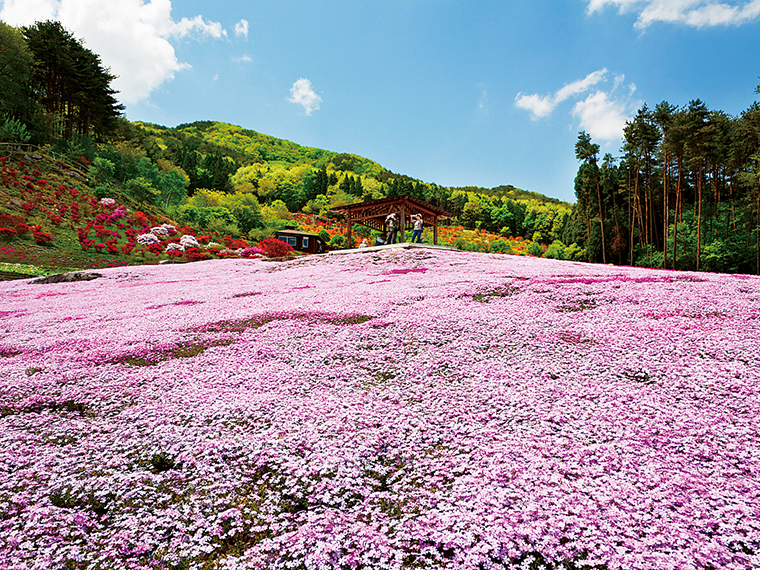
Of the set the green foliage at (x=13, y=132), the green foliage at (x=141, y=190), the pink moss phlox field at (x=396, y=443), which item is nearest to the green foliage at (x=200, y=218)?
the green foliage at (x=141, y=190)

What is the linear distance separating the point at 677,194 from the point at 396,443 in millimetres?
50137

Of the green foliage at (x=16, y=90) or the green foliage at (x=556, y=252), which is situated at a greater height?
the green foliage at (x=16, y=90)

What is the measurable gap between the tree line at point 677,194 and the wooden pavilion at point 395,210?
81.7 ft

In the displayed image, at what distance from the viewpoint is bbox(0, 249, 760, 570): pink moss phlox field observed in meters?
2.67

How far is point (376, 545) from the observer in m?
2.69

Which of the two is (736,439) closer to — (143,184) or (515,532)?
(515,532)

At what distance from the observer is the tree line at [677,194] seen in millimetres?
37219

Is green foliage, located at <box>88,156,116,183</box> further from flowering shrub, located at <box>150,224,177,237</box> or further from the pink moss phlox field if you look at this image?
the pink moss phlox field

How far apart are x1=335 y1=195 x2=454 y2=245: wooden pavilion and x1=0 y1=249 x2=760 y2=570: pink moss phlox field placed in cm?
2200

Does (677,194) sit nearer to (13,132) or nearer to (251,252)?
(251,252)

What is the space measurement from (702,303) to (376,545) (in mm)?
9005

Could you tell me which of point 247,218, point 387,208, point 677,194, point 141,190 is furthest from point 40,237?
point 677,194

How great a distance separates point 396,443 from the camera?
3.97 metres

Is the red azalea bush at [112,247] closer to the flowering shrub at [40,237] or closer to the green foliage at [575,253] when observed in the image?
the flowering shrub at [40,237]
